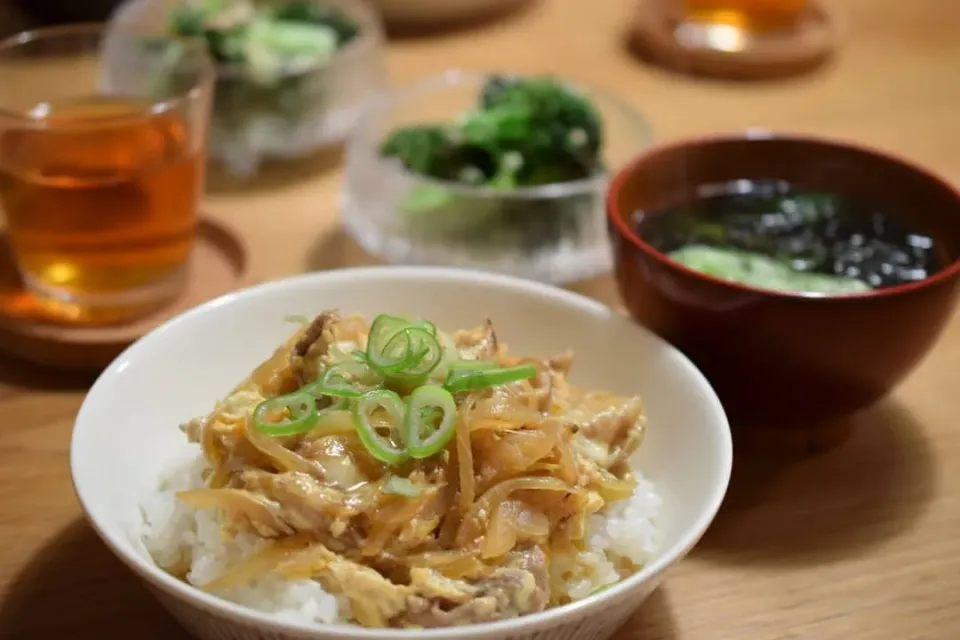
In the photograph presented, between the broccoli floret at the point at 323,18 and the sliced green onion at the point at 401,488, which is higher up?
the broccoli floret at the point at 323,18

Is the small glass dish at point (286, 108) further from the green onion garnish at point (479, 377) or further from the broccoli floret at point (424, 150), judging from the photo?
the green onion garnish at point (479, 377)

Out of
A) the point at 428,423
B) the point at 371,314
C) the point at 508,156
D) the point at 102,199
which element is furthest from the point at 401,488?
the point at 508,156

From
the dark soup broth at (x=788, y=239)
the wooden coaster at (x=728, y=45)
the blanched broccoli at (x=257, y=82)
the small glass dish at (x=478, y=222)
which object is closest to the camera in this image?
the dark soup broth at (x=788, y=239)

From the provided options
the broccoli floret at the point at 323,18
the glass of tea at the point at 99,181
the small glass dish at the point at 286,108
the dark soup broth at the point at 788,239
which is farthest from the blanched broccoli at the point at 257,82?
the dark soup broth at the point at 788,239

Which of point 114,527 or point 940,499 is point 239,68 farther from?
point 940,499

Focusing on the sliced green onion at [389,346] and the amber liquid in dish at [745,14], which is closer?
the sliced green onion at [389,346]

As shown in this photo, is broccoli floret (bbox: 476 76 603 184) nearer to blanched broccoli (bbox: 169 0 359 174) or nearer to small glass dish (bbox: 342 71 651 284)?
small glass dish (bbox: 342 71 651 284)
